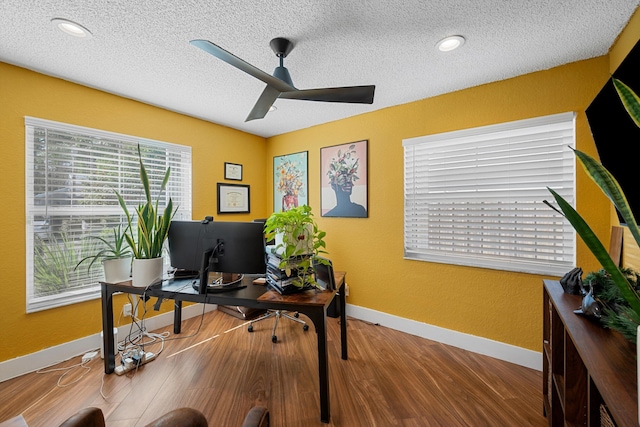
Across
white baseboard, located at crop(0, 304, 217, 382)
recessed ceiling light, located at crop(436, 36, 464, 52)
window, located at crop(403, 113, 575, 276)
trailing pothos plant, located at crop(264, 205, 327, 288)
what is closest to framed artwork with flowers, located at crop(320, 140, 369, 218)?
window, located at crop(403, 113, 575, 276)

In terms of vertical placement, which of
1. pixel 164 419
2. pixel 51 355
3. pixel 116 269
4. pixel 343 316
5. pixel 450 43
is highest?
pixel 450 43

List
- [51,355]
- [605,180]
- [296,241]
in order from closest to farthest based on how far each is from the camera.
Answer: [605,180] → [296,241] → [51,355]

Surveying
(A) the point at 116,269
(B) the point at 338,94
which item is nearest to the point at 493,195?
(B) the point at 338,94

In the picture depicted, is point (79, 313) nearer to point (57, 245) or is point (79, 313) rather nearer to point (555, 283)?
point (57, 245)

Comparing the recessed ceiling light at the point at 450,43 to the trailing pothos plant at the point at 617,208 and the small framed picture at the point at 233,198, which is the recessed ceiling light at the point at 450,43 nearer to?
the trailing pothos plant at the point at 617,208

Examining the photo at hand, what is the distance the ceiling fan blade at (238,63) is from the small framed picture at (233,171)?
2.15m

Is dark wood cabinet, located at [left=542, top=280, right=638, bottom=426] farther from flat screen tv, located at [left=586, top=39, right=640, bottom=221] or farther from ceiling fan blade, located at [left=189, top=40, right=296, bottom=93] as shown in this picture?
ceiling fan blade, located at [left=189, top=40, right=296, bottom=93]

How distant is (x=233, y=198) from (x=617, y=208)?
3543 mm

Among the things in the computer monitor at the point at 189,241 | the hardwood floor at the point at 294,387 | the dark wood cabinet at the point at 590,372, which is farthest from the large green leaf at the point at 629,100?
the computer monitor at the point at 189,241

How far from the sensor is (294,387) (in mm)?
1926

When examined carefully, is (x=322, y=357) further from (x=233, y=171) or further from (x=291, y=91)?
(x=233, y=171)

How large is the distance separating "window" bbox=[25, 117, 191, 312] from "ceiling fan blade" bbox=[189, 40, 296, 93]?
1.88 m

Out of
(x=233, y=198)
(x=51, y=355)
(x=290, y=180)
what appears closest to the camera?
(x=51, y=355)

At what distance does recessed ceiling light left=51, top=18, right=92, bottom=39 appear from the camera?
1548 mm
